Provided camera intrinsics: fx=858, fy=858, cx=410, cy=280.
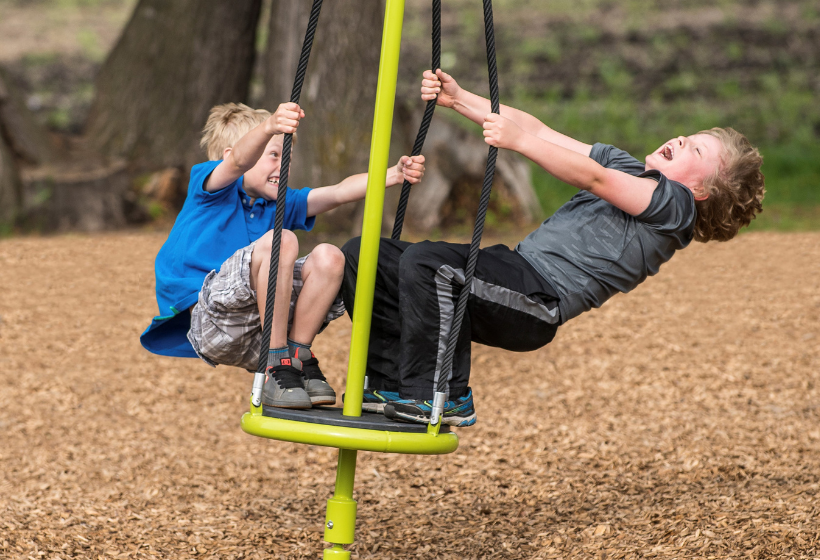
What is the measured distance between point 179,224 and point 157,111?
230 inches

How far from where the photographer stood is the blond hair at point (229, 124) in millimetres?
2998

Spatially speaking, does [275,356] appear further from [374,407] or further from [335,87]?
[335,87]

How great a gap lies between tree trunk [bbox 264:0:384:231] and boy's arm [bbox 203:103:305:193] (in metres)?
4.28

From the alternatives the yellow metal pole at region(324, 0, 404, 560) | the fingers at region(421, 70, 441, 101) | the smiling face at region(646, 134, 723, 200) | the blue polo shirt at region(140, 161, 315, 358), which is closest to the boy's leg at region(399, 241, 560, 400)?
the yellow metal pole at region(324, 0, 404, 560)

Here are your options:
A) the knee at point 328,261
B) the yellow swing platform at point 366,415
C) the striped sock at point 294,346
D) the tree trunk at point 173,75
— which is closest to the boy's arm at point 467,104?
the yellow swing platform at point 366,415

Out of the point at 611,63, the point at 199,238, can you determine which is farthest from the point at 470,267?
the point at 611,63

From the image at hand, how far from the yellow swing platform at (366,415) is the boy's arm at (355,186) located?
254 millimetres

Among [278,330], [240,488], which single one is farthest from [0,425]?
[278,330]

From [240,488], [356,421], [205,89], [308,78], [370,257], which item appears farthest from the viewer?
[205,89]

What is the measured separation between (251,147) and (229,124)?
0.44m

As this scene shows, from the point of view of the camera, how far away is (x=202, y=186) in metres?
2.93

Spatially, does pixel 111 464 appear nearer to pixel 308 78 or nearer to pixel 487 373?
pixel 487 373

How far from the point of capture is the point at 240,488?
4.67 m

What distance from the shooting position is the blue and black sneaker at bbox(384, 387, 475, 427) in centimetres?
249
